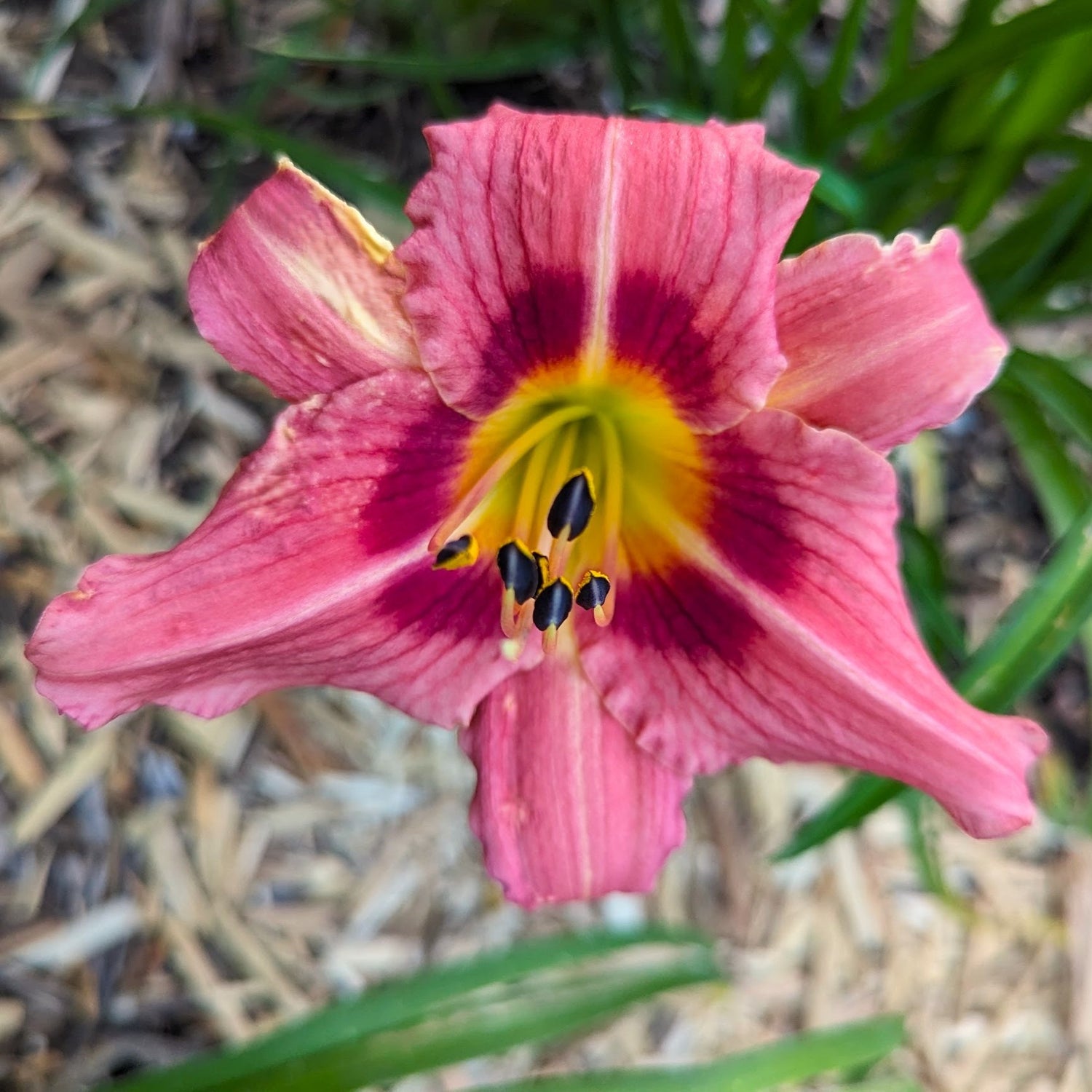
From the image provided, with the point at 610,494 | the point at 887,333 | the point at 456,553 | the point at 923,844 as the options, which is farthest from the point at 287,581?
the point at 923,844

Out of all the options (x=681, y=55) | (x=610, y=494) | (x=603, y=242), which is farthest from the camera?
(x=681, y=55)

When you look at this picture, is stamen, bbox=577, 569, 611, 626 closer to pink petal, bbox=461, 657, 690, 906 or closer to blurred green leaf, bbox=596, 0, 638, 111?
pink petal, bbox=461, 657, 690, 906

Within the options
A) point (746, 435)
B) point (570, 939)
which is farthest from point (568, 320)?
point (570, 939)

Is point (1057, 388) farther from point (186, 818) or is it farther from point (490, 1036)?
point (186, 818)

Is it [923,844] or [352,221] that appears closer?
[352,221]

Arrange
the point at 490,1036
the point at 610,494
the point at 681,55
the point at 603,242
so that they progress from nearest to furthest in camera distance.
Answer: the point at 603,242
the point at 610,494
the point at 490,1036
the point at 681,55

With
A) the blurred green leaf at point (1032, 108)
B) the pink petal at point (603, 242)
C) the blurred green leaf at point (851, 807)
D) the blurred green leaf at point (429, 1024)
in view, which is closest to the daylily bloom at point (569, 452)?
the pink petal at point (603, 242)
